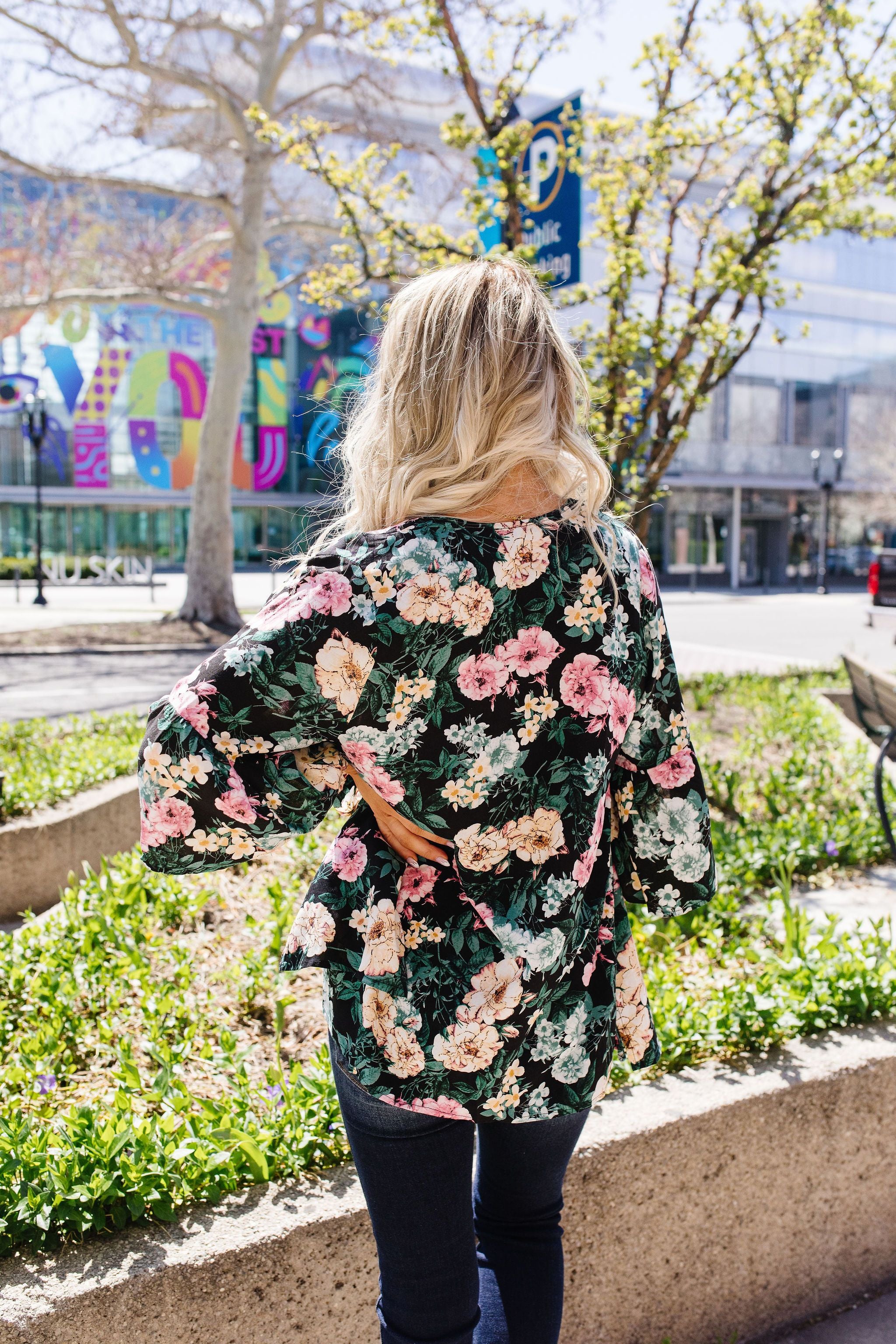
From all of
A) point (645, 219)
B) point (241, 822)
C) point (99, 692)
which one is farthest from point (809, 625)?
point (241, 822)

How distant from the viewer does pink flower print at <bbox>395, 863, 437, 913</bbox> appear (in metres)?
1.38

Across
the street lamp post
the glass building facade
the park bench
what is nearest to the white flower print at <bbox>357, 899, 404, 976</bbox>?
the park bench

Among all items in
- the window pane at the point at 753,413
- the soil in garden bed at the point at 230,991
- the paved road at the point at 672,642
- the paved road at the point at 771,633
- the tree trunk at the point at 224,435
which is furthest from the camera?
the window pane at the point at 753,413

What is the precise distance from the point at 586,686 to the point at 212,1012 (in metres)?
1.92

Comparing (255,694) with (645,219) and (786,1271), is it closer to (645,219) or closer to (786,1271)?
(786,1271)

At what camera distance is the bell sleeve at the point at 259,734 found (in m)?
1.30

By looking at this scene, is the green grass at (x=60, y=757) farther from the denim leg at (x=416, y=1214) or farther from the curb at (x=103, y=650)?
the curb at (x=103, y=650)

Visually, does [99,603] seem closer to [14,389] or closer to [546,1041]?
[14,389]

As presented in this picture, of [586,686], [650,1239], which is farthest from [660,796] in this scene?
[650,1239]

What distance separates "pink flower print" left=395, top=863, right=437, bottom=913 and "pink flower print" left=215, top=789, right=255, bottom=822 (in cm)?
23

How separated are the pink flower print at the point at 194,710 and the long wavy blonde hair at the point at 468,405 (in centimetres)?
25

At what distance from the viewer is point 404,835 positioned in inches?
54.1

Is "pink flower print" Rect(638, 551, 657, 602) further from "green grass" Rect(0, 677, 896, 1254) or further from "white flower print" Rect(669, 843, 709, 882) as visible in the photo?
"green grass" Rect(0, 677, 896, 1254)

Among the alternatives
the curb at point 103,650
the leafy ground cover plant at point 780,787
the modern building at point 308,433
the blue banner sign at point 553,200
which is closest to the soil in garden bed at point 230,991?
the leafy ground cover plant at point 780,787
